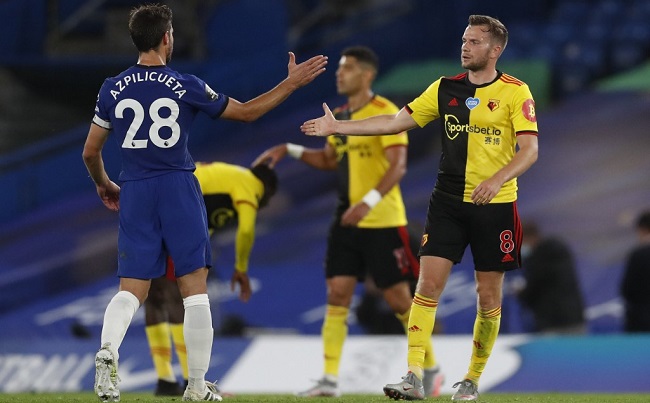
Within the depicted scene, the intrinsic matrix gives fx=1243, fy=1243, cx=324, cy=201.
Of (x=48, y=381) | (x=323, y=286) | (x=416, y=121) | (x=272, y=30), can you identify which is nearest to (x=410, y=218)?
(x=323, y=286)

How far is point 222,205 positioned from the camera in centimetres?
857

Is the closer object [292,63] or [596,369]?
[292,63]

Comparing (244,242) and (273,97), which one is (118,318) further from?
(244,242)

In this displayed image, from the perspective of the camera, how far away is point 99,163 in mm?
6684

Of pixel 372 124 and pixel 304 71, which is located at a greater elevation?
pixel 304 71

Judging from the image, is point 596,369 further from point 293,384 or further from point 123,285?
point 123,285

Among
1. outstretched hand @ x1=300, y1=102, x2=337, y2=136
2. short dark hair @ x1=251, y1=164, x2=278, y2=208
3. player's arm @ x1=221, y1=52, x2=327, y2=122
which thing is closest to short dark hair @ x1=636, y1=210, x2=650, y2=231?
short dark hair @ x1=251, y1=164, x2=278, y2=208

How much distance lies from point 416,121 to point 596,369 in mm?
4068

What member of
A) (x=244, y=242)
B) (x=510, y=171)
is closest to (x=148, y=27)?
(x=510, y=171)

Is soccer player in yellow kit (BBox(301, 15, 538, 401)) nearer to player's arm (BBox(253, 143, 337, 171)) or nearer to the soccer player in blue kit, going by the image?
the soccer player in blue kit

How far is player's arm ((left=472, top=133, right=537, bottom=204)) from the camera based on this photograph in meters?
6.33

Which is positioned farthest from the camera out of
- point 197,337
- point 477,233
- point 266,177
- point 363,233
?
point 363,233

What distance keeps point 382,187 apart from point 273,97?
2.09 meters

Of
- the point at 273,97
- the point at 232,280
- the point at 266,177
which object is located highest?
the point at 273,97
